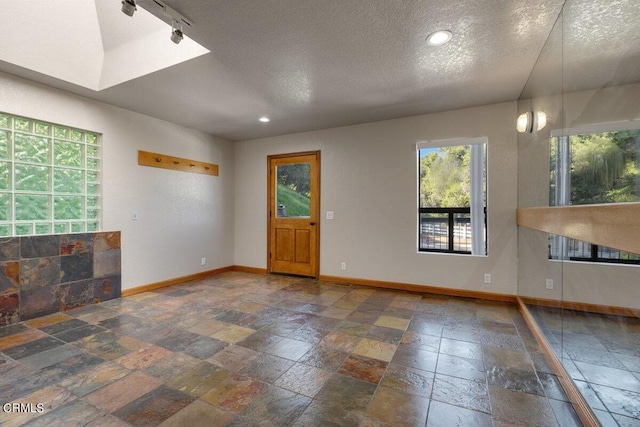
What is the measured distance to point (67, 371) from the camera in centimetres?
202

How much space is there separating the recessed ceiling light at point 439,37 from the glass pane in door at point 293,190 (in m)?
2.93

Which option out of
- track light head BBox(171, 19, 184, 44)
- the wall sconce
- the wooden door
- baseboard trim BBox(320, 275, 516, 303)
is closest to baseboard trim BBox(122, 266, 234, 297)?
the wooden door

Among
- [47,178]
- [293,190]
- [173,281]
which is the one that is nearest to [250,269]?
[173,281]

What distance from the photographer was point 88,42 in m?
3.01

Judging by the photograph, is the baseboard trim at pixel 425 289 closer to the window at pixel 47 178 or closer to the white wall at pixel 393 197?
the white wall at pixel 393 197

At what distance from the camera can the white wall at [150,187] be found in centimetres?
323

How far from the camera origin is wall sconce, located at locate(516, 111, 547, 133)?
2.57 meters

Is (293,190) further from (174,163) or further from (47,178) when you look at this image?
(47,178)

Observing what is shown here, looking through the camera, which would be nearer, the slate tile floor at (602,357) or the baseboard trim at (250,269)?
the slate tile floor at (602,357)

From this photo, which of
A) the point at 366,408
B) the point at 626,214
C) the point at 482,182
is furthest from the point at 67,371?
the point at 482,182

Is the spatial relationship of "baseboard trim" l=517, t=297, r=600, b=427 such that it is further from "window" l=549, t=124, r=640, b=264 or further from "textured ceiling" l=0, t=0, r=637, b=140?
"textured ceiling" l=0, t=0, r=637, b=140

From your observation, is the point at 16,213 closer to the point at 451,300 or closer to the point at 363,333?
the point at 363,333

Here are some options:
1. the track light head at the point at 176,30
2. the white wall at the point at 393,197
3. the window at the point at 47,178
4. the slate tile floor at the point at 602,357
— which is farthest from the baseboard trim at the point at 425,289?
the track light head at the point at 176,30

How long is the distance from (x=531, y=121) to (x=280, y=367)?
3399mm
